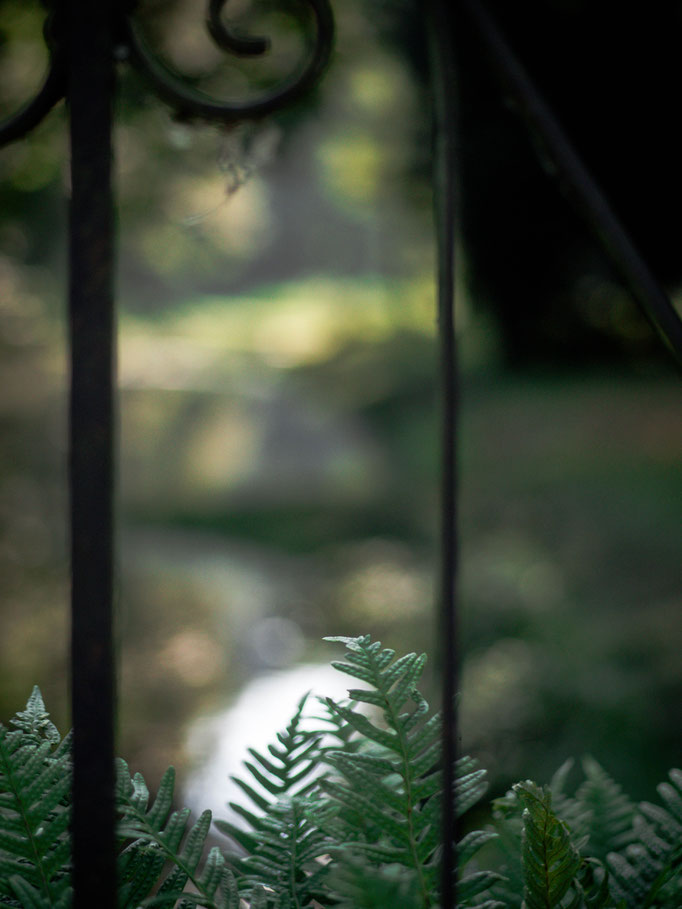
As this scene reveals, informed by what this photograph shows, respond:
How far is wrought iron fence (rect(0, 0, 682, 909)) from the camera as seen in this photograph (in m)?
0.30

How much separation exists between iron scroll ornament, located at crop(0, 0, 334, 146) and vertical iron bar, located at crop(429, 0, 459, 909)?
0.06m

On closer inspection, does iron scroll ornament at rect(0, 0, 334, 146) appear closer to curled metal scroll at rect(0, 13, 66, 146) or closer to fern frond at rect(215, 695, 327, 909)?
curled metal scroll at rect(0, 13, 66, 146)

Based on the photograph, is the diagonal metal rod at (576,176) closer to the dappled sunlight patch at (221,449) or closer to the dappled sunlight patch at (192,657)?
the dappled sunlight patch at (192,657)

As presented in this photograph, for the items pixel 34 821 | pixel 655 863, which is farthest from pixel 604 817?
pixel 34 821

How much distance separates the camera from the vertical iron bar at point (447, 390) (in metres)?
0.31

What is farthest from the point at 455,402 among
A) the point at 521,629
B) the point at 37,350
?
the point at 37,350

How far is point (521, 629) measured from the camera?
235 cm

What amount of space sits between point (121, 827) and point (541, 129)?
0.38 meters

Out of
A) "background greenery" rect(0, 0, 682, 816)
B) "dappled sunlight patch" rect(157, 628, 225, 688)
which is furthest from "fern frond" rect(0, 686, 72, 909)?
"dappled sunlight patch" rect(157, 628, 225, 688)

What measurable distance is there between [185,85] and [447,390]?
190mm

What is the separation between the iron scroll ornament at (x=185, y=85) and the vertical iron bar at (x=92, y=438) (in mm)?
14

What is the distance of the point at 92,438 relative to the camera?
32cm

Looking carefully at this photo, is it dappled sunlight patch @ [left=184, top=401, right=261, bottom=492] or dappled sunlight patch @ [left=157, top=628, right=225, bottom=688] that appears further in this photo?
dappled sunlight patch @ [left=184, top=401, right=261, bottom=492]

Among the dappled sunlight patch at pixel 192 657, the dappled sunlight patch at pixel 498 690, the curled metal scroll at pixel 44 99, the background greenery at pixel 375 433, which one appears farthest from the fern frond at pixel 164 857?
the dappled sunlight patch at pixel 192 657
